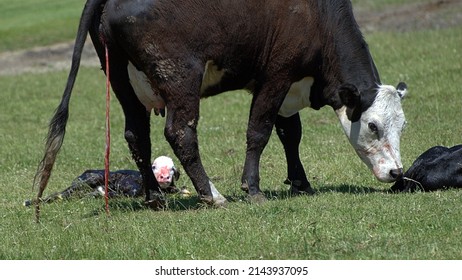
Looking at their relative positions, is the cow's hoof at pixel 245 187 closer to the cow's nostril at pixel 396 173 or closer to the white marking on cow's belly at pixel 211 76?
the white marking on cow's belly at pixel 211 76

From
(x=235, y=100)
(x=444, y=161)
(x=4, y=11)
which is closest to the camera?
(x=444, y=161)

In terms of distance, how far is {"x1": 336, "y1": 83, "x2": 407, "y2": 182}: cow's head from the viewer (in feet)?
36.8

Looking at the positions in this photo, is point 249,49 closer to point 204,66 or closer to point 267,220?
point 204,66

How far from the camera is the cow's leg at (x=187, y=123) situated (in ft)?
34.9

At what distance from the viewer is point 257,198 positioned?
36.3 ft

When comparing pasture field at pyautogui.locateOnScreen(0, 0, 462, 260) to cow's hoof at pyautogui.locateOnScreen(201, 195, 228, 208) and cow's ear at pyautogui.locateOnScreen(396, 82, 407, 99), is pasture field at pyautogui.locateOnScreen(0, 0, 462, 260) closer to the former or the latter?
cow's hoof at pyautogui.locateOnScreen(201, 195, 228, 208)

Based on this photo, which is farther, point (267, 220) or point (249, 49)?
point (249, 49)

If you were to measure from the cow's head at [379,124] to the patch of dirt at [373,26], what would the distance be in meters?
15.8

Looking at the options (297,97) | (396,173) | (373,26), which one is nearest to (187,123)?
(297,97)

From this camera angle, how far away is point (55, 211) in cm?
1136

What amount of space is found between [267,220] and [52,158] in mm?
2373

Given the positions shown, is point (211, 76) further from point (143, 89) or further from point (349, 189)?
point (349, 189)

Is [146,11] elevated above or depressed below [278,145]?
above

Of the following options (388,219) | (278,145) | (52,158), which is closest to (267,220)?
(388,219)
